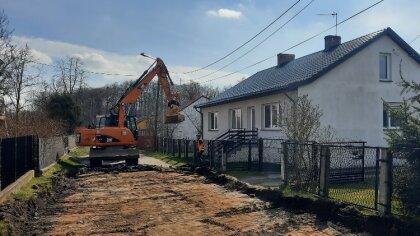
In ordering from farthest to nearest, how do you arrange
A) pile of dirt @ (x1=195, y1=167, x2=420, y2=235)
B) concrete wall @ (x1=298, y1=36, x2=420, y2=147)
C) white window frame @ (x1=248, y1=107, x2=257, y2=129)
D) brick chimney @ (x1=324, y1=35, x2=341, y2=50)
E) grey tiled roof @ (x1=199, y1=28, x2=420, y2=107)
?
white window frame @ (x1=248, y1=107, x2=257, y2=129) → brick chimney @ (x1=324, y1=35, x2=341, y2=50) → grey tiled roof @ (x1=199, y1=28, x2=420, y2=107) → concrete wall @ (x1=298, y1=36, x2=420, y2=147) → pile of dirt @ (x1=195, y1=167, x2=420, y2=235)

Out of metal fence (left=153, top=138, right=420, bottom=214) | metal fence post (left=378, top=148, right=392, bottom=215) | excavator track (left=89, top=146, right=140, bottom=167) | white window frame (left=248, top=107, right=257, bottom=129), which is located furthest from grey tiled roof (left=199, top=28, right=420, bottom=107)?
metal fence post (left=378, top=148, right=392, bottom=215)

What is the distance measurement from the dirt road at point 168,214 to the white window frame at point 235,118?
38.1 ft

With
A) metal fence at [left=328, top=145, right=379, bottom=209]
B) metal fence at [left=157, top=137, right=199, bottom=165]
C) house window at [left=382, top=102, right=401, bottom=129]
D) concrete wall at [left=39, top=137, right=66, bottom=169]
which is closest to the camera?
house window at [left=382, top=102, right=401, bottom=129]

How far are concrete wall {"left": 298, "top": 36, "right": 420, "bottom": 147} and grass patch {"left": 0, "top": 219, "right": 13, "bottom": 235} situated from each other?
43.1 feet

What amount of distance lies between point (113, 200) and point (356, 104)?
12.2 metres

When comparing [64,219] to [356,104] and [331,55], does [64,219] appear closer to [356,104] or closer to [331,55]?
[356,104]

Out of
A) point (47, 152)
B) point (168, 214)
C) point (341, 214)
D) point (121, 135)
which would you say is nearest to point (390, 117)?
point (341, 214)

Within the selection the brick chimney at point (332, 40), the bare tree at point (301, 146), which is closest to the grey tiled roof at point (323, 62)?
the brick chimney at point (332, 40)

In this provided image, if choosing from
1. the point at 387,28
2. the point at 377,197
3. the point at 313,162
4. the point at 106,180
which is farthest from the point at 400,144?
the point at 387,28

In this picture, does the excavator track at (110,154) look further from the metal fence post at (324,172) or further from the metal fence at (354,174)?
the metal fence post at (324,172)

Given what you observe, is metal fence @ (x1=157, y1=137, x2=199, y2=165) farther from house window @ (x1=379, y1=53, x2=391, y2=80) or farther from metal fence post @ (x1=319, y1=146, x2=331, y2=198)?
metal fence post @ (x1=319, y1=146, x2=331, y2=198)

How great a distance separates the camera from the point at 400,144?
7594 millimetres

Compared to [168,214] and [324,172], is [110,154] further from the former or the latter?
[324,172]

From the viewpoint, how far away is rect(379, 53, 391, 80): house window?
20.0 m
